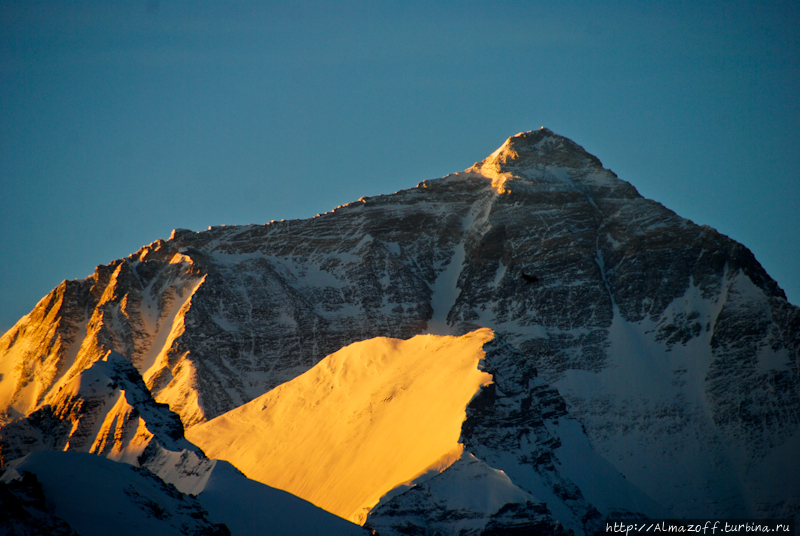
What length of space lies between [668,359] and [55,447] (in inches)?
4687

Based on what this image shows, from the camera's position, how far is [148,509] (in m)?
85.6

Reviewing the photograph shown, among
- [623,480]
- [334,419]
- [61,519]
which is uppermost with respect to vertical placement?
[334,419]

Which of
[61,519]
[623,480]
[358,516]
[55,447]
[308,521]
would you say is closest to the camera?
[61,519]

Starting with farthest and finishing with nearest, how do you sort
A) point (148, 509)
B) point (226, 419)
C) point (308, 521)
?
point (226, 419) < point (308, 521) < point (148, 509)

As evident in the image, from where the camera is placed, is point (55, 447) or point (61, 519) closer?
point (61, 519)

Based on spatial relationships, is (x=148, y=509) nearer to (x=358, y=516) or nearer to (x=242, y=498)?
(x=242, y=498)

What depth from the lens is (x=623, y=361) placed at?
651ft

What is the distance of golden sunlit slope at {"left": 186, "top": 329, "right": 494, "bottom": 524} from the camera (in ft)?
431

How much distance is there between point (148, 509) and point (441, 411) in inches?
2299

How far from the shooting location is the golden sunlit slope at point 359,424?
431 feet

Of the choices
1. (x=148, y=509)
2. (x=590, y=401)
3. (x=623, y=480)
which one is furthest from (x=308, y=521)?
(x=590, y=401)

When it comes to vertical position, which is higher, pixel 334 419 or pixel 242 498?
pixel 334 419

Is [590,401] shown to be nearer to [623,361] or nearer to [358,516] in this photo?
[623,361]

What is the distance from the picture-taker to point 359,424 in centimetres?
14788
